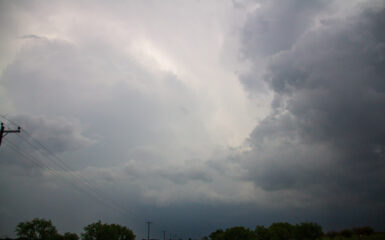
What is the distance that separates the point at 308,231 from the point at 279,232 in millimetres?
22722

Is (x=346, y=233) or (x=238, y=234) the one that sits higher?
(x=346, y=233)

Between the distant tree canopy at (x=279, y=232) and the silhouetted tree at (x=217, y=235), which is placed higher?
the distant tree canopy at (x=279, y=232)

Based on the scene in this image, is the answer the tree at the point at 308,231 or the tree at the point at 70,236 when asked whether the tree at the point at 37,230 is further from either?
the tree at the point at 308,231

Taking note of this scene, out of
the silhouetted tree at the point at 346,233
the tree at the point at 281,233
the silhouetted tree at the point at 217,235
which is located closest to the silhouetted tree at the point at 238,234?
the silhouetted tree at the point at 217,235

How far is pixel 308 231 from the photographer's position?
283 feet

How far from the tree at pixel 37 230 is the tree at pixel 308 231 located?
281ft

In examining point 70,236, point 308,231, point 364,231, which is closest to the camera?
point 364,231

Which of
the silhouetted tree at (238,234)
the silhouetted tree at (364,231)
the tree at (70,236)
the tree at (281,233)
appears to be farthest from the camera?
the silhouetted tree at (238,234)

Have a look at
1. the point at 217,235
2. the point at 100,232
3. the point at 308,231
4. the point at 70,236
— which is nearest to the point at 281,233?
the point at 308,231

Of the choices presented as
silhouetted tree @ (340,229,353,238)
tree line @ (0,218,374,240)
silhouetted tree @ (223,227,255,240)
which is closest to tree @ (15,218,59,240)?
tree line @ (0,218,374,240)

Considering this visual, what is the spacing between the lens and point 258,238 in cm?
10950

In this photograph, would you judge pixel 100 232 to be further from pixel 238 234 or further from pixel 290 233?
pixel 290 233

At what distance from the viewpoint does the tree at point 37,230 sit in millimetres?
84125

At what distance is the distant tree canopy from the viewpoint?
85.5 m
